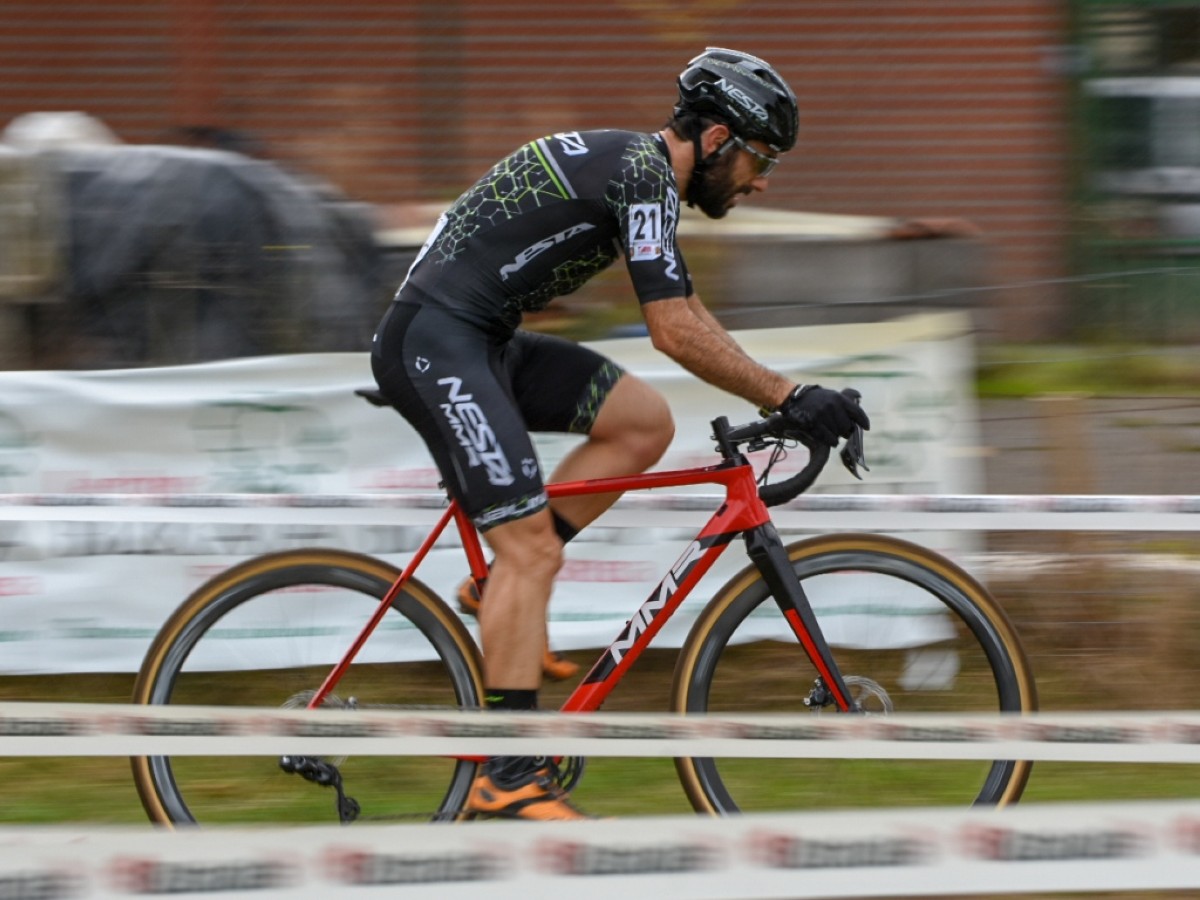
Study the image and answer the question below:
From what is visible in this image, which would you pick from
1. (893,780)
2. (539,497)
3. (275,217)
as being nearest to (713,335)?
(539,497)

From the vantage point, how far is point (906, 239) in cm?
917

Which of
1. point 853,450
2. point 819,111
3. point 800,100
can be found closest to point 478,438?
point 853,450

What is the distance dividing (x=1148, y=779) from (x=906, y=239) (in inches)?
202

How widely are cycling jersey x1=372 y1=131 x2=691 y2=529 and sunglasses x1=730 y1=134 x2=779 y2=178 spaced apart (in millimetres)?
175

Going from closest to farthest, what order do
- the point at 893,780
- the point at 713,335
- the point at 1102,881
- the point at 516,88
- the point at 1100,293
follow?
the point at 1102,881
the point at 713,335
the point at 893,780
the point at 1100,293
the point at 516,88

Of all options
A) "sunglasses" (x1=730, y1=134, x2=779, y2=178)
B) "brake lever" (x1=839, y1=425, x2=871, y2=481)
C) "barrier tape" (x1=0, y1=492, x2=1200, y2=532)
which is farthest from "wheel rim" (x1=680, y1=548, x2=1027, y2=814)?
"sunglasses" (x1=730, y1=134, x2=779, y2=178)

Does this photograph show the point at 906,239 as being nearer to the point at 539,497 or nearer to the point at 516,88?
the point at 516,88

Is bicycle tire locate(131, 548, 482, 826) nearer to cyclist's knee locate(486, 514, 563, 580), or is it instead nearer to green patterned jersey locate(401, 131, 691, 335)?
cyclist's knee locate(486, 514, 563, 580)

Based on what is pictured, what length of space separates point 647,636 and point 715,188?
109 centimetres

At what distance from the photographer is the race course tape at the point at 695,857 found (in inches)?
124

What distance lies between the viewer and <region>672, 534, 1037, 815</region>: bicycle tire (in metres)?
3.94

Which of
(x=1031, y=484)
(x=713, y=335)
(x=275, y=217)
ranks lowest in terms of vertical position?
(x=1031, y=484)

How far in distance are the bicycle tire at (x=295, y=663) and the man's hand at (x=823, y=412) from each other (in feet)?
3.16

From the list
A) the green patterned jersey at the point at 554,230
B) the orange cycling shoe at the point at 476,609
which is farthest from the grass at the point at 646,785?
the green patterned jersey at the point at 554,230
